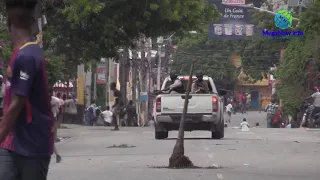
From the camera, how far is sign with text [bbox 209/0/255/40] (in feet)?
134

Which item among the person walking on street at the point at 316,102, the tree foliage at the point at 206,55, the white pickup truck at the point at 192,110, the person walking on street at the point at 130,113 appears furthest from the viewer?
the tree foliage at the point at 206,55

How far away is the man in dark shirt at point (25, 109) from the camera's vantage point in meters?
5.60

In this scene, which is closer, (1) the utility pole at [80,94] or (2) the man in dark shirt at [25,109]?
(2) the man in dark shirt at [25,109]

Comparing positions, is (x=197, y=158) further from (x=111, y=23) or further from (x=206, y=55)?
(x=206, y=55)

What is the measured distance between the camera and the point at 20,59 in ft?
18.5

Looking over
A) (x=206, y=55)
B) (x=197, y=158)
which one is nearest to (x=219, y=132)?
(x=197, y=158)

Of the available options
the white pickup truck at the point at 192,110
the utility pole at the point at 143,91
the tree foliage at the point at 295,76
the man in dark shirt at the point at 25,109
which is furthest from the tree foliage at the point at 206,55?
the man in dark shirt at the point at 25,109

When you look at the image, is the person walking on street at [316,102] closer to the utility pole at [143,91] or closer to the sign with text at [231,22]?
the sign with text at [231,22]

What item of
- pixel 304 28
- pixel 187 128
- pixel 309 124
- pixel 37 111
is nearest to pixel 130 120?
pixel 309 124

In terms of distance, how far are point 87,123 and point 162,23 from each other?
16.1 metres

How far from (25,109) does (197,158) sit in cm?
1234

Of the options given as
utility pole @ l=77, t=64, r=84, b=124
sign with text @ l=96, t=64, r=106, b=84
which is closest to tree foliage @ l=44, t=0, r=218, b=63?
utility pole @ l=77, t=64, r=84, b=124

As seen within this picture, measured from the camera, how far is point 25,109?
5.63m

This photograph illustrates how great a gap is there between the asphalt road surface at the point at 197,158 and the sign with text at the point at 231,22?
14.9m
